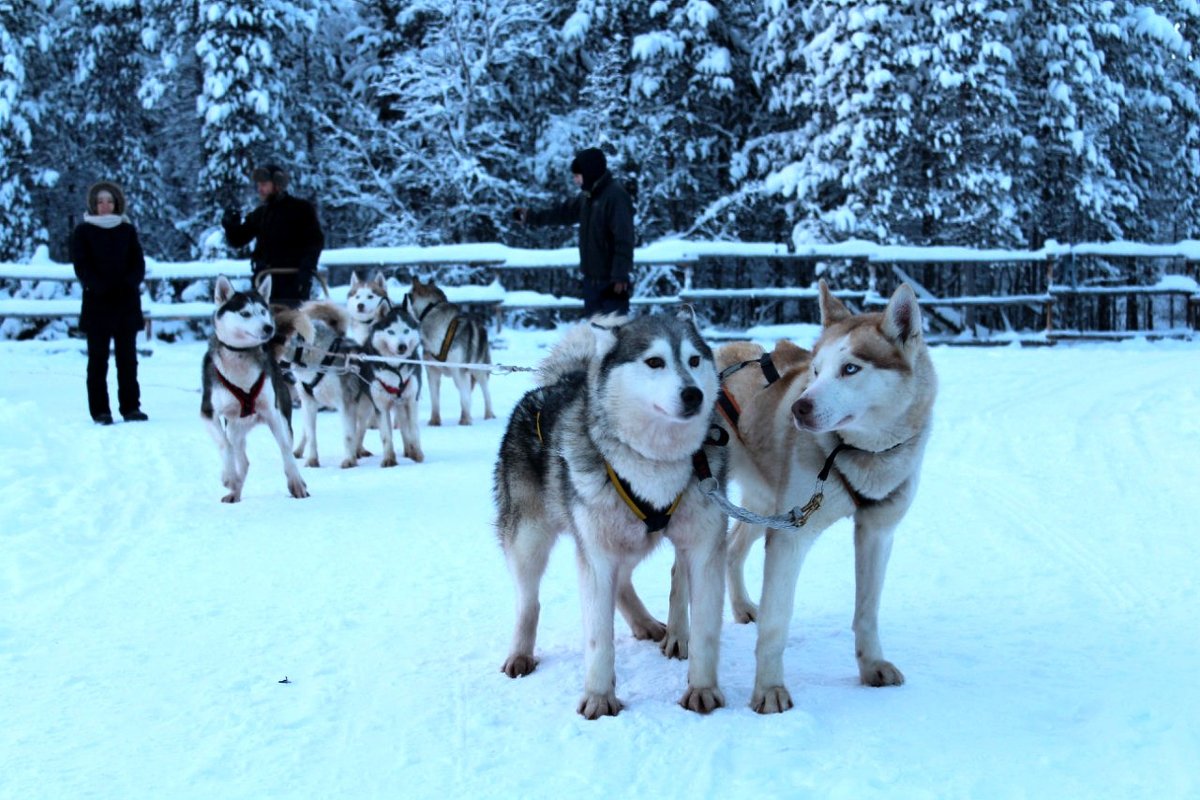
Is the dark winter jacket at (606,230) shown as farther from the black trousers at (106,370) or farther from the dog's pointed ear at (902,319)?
the dog's pointed ear at (902,319)

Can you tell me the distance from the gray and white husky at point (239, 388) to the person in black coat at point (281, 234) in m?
2.99

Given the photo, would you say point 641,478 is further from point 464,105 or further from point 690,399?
point 464,105

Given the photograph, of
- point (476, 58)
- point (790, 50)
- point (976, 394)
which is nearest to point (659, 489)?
point (976, 394)

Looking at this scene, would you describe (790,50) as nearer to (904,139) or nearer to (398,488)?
(904,139)

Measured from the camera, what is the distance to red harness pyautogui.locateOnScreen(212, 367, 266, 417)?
21.8 feet

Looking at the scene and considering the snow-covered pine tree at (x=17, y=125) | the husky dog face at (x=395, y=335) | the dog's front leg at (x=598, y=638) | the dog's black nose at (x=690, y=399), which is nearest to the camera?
the dog's black nose at (x=690, y=399)

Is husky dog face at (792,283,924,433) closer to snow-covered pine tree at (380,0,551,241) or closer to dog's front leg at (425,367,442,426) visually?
dog's front leg at (425,367,442,426)

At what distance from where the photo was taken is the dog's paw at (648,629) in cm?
395

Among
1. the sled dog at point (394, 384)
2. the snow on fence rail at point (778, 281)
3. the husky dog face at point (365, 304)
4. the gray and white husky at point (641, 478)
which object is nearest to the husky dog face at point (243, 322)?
the sled dog at point (394, 384)

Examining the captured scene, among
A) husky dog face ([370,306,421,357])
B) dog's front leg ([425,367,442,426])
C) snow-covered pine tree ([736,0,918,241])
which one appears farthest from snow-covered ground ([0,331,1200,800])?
snow-covered pine tree ([736,0,918,241])

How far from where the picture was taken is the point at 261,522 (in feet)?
19.9

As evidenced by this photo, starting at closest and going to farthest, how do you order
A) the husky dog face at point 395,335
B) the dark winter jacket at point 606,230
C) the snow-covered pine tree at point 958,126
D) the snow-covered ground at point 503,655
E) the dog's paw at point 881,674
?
the snow-covered ground at point 503,655, the dog's paw at point 881,674, the husky dog face at point 395,335, the dark winter jacket at point 606,230, the snow-covered pine tree at point 958,126

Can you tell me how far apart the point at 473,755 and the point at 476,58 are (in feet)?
73.4

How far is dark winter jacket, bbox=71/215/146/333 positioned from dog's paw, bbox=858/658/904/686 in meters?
8.40
